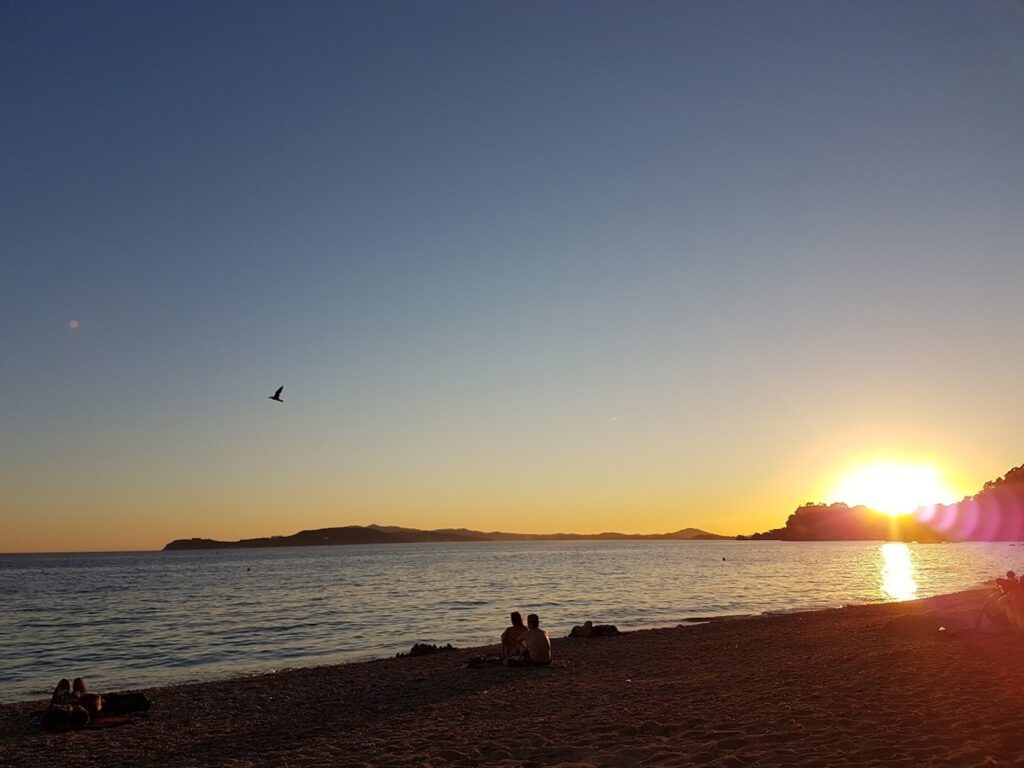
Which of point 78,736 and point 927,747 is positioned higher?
point 927,747

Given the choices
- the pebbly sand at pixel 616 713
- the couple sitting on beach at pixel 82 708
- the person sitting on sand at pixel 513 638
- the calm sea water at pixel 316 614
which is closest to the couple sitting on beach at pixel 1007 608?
the pebbly sand at pixel 616 713

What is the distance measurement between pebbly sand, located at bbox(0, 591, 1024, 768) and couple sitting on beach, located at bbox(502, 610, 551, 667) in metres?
0.36

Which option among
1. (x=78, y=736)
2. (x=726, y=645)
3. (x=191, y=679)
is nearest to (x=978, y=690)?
(x=726, y=645)

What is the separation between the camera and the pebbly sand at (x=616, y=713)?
9.39 meters

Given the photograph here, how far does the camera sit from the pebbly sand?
9391 millimetres

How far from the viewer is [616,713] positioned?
486 inches

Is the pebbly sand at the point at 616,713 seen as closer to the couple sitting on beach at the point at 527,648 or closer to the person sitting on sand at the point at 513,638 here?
the couple sitting on beach at the point at 527,648

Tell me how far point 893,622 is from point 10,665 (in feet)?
91.0

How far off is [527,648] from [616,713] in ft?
21.4

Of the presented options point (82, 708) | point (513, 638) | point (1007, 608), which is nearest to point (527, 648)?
point (513, 638)

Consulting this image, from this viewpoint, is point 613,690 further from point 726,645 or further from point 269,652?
point 269,652

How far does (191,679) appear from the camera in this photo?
21438 millimetres

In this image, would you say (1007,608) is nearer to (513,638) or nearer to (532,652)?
(532,652)

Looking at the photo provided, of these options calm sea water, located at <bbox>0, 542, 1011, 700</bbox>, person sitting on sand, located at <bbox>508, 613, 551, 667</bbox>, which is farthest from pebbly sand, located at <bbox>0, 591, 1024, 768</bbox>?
calm sea water, located at <bbox>0, 542, 1011, 700</bbox>
